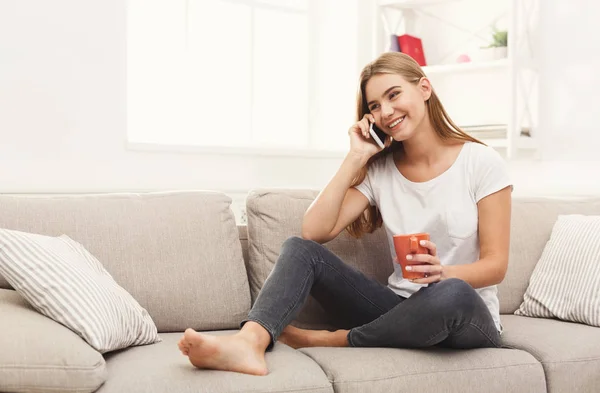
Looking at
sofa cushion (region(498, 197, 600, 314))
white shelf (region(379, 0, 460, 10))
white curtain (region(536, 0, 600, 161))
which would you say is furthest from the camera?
white shelf (region(379, 0, 460, 10))

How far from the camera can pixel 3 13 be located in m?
2.84

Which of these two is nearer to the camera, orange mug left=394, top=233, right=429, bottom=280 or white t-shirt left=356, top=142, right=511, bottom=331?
orange mug left=394, top=233, right=429, bottom=280

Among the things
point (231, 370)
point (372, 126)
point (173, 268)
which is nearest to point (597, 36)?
point (372, 126)

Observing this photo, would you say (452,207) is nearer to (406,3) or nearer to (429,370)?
(429,370)

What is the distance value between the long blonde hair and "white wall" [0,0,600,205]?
48.4 inches

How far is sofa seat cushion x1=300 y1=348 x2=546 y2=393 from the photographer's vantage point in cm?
172

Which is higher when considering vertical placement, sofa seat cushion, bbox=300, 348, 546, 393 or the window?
the window

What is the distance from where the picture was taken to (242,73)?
3.84 metres

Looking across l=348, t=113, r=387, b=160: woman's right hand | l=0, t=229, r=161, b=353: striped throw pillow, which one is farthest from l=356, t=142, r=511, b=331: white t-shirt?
l=0, t=229, r=161, b=353: striped throw pillow

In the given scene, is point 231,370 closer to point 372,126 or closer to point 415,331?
point 415,331

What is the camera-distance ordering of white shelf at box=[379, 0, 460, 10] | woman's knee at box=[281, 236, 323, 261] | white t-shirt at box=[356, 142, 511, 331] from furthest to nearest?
white shelf at box=[379, 0, 460, 10] < white t-shirt at box=[356, 142, 511, 331] < woman's knee at box=[281, 236, 323, 261]

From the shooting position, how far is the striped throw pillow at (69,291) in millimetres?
1654

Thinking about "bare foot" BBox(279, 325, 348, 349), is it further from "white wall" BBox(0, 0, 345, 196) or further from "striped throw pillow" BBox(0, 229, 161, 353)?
"white wall" BBox(0, 0, 345, 196)

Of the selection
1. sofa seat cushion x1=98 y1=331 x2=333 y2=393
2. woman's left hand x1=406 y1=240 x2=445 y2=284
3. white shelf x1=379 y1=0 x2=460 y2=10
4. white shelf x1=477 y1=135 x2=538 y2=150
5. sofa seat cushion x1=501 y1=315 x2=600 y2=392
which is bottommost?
sofa seat cushion x1=501 y1=315 x2=600 y2=392
